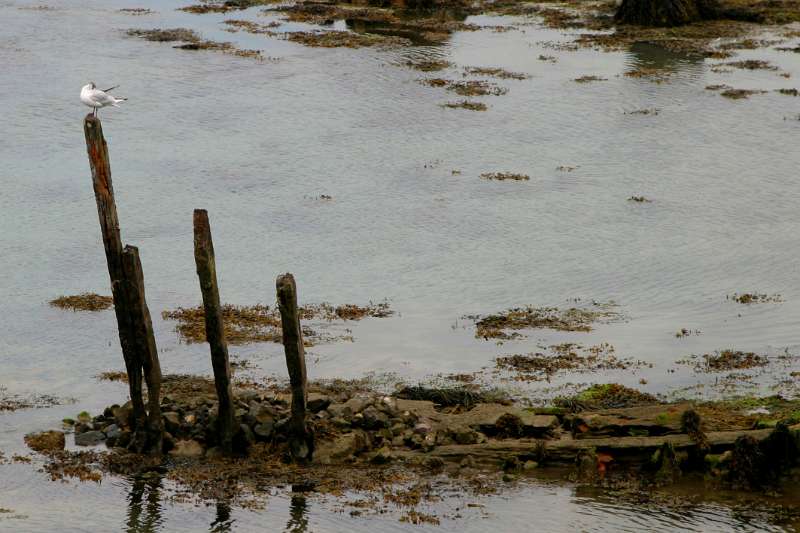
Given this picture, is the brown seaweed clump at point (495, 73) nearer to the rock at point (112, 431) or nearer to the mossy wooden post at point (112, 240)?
the mossy wooden post at point (112, 240)

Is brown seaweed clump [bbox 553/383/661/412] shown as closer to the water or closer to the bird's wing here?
the water

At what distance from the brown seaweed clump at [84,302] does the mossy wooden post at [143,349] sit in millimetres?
6801

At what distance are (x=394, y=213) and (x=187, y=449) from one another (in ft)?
48.0

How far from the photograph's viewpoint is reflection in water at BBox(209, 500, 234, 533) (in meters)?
18.0

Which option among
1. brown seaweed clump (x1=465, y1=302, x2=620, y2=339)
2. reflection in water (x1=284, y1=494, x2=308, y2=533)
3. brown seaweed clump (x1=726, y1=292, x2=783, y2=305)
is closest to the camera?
reflection in water (x1=284, y1=494, x2=308, y2=533)

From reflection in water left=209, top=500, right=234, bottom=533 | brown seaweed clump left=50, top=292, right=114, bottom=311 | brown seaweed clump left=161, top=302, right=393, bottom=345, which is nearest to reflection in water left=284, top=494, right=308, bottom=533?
reflection in water left=209, top=500, right=234, bottom=533

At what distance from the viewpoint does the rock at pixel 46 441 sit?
2027cm

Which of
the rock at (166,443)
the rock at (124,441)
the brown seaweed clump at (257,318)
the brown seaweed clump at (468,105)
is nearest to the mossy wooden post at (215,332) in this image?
the rock at (166,443)

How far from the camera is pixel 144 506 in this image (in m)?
18.6

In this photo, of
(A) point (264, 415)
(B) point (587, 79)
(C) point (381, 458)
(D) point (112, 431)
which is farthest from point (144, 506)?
(B) point (587, 79)

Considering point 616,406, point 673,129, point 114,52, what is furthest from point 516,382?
point 114,52

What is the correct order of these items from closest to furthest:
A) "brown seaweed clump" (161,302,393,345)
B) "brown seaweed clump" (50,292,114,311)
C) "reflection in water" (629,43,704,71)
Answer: "brown seaweed clump" (161,302,393,345) → "brown seaweed clump" (50,292,114,311) → "reflection in water" (629,43,704,71)

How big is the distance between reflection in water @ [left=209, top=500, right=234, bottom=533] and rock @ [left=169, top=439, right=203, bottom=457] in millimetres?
1525

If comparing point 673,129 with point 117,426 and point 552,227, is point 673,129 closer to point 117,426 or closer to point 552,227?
point 552,227
